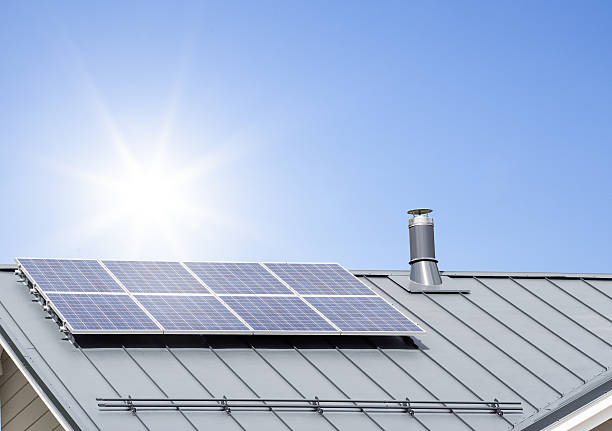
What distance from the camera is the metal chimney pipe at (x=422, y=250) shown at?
22.2 meters

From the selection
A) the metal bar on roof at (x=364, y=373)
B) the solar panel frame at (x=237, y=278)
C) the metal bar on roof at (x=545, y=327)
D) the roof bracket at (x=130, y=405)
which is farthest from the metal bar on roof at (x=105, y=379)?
the metal bar on roof at (x=545, y=327)

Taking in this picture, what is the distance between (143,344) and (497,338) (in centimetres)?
618

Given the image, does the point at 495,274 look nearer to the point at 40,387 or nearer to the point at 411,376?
the point at 411,376

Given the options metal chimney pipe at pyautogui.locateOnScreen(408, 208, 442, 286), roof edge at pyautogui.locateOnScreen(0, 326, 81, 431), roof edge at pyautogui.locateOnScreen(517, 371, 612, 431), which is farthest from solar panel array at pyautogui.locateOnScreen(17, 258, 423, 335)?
roof edge at pyautogui.locateOnScreen(517, 371, 612, 431)

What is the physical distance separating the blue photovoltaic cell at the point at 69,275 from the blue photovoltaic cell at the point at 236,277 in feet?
5.70

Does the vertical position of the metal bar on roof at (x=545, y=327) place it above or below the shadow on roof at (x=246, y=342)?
above

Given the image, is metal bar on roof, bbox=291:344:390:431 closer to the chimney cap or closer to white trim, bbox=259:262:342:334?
white trim, bbox=259:262:342:334

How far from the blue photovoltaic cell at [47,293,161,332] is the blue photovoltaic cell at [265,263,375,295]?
3.36 m

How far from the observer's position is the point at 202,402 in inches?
634

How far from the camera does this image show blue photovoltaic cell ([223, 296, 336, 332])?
1858 cm

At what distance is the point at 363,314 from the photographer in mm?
19578

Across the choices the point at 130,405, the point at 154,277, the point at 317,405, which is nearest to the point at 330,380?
the point at 317,405

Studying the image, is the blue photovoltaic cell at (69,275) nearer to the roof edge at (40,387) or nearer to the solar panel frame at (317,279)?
the roof edge at (40,387)

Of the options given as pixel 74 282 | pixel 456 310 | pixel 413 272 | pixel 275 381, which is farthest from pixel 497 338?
pixel 74 282
